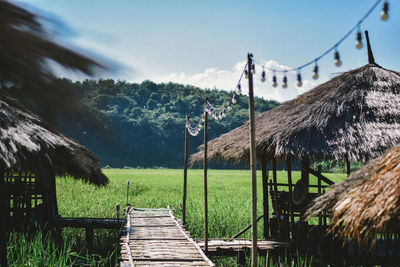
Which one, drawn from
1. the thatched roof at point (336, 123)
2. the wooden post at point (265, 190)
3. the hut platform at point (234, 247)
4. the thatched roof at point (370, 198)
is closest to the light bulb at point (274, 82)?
the thatched roof at point (370, 198)

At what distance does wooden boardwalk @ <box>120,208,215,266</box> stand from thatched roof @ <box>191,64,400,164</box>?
137 cm

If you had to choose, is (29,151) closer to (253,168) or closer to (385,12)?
(253,168)

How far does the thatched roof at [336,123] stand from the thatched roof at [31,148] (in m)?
2.43

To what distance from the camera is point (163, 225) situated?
650cm

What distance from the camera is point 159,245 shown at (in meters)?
4.99

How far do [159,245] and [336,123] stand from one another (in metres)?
2.76

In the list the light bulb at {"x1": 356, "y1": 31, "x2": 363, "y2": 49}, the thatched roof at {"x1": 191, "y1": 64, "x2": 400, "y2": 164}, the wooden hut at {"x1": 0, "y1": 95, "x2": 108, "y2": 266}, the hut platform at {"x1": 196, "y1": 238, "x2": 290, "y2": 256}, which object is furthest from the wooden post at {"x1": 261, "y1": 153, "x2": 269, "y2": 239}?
the light bulb at {"x1": 356, "y1": 31, "x2": 363, "y2": 49}

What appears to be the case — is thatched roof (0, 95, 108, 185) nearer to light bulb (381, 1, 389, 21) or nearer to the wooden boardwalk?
the wooden boardwalk

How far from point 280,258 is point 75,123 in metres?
4.77

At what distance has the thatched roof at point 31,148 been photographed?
331 centimetres

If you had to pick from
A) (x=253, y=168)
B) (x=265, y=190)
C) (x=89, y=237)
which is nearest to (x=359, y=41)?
(x=253, y=168)

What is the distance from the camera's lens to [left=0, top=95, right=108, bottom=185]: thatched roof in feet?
10.9

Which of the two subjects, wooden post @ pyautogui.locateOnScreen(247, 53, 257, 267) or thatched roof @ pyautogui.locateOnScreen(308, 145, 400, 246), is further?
wooden post @ pyautogui.locateOnScreen(247, 53, 257, 267)

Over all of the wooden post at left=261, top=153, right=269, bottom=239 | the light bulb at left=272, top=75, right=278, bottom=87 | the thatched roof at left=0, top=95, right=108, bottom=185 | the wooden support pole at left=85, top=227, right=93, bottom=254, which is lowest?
the wooden support pole at left=85, top=227, right=93, bottom=254
